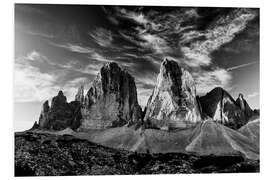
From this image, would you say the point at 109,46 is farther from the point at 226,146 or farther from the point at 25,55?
the point at 226,146

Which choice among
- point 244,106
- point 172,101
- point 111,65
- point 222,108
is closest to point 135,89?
point 111,65

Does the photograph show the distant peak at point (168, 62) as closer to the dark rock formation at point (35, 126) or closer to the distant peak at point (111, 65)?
the distant peak at point (111, 65)

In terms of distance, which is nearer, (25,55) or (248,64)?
(25,55)

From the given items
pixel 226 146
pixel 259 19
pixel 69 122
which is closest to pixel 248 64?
pixel 259 19

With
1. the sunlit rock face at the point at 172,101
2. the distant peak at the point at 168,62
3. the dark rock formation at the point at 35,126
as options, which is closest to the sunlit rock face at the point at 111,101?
the sunlit rock face at the point at 172,101

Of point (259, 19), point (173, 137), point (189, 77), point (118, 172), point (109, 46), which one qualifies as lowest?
point (118, 172)

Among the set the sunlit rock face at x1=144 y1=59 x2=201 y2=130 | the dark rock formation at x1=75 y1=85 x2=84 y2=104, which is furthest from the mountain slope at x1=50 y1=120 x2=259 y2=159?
the dark rock formation at x1=75 y1=85 x2=84 y2=104
